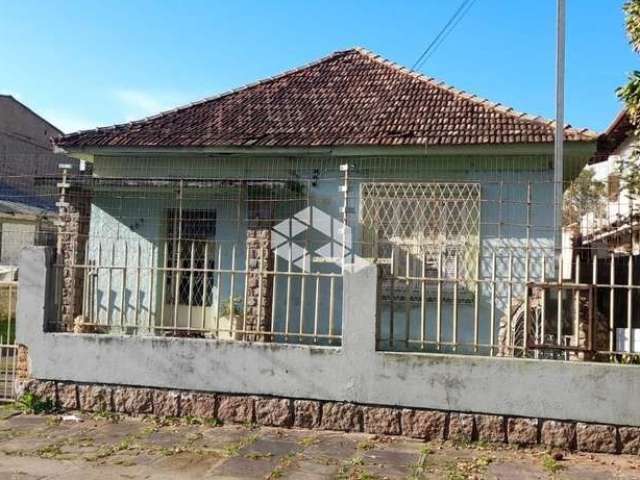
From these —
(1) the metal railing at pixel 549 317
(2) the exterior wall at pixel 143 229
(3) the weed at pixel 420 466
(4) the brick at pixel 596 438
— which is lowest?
(3) the weed at pixel 420 466

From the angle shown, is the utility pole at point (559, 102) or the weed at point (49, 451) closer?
the weed at point (49, 451)

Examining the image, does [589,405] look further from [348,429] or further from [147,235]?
[147,235]

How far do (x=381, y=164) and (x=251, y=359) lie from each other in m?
4.70

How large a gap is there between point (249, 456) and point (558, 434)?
2778 mm

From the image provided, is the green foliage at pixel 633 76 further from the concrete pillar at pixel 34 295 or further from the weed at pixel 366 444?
the concrete pillar at pixel 34 295

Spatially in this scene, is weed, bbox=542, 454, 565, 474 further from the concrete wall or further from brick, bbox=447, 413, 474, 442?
brick, bbox=447, 413, 474, 442

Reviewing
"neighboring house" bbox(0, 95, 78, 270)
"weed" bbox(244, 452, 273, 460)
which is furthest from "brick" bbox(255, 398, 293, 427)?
"neighboring house" bbox(0, 95, 78, 270)

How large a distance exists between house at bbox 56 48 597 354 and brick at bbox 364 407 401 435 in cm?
257

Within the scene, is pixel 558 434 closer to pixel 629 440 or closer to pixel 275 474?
pixel 629 440

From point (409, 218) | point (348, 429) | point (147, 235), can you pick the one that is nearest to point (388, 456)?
point (348, 429)

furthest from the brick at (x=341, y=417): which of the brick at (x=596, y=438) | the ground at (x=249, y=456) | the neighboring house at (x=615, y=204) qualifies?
the neighboring house at (x=615, y=204)

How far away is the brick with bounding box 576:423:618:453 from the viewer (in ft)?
18.5

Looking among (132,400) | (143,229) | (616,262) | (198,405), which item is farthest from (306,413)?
(143,229)

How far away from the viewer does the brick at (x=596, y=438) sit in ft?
18.5
